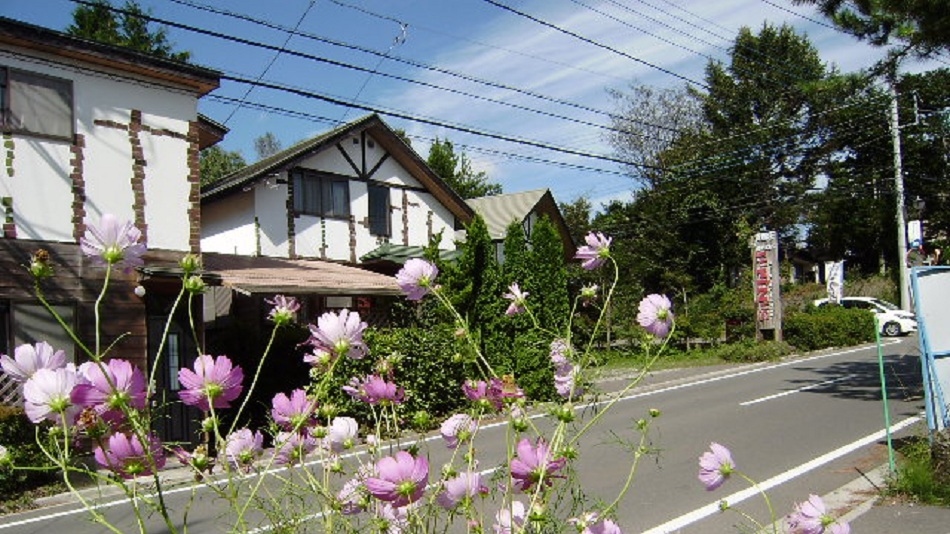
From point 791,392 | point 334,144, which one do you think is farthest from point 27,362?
point 334,144

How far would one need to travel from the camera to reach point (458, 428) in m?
1.86

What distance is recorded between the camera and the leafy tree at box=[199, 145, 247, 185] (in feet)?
159

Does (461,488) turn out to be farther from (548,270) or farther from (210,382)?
(548,270)

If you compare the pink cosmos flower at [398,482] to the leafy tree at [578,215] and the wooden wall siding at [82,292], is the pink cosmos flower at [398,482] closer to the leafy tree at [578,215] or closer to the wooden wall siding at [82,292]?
the wooden wall siding at [82,292]

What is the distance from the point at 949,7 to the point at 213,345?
46.8 ft

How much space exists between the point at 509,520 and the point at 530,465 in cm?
20

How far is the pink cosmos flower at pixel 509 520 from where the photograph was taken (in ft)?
5.43

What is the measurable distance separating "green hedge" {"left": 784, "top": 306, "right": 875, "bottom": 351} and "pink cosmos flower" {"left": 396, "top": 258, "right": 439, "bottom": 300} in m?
25.7

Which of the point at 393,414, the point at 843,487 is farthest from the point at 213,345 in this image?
the point at 393,414

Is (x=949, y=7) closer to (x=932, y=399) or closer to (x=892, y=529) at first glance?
(x=932, y=399)

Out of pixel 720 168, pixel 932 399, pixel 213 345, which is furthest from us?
pixel 720 168

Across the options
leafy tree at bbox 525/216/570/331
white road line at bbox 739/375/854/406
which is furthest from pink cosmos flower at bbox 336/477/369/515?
leafy tree at bbox 525/216/570/331

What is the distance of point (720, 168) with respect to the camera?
42.1 m

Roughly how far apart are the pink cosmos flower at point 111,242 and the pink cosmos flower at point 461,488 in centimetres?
77
